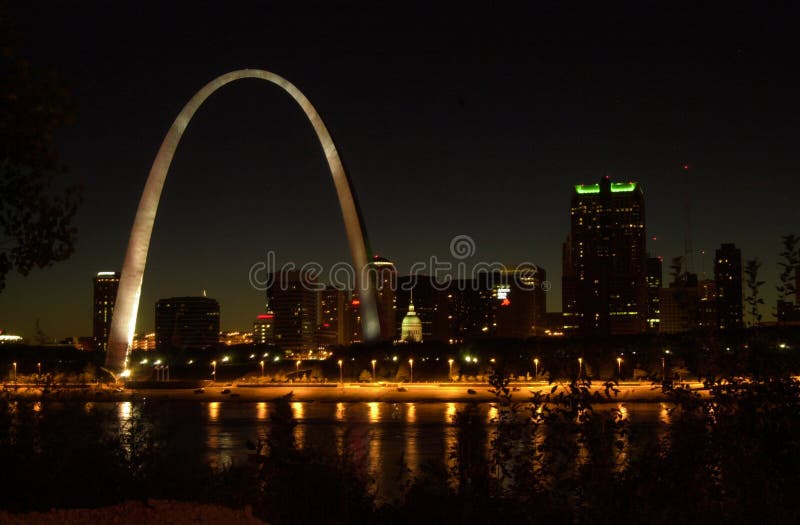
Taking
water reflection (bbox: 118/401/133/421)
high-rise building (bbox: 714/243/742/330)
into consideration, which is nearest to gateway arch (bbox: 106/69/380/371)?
water reflection (bbox: 118/401/133/421)

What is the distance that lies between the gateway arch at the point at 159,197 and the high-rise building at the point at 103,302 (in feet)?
267

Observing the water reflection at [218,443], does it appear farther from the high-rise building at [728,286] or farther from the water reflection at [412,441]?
the high-rise building at [728,286]

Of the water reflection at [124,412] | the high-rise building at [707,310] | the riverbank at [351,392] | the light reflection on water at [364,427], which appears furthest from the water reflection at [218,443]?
the high-rise building at [707,310]

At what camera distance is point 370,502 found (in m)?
10.5

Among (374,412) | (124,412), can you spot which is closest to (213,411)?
(374,412)

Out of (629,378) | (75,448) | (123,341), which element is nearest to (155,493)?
(75,448)

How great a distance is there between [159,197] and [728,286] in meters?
44.8

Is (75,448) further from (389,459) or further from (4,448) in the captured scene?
(389,459)

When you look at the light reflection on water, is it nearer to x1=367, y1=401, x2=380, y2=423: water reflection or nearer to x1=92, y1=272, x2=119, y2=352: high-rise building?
x1=367, y1=401, x2=380, y2=423: water reflection

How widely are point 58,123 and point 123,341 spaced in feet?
161

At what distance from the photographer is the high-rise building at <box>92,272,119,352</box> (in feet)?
465

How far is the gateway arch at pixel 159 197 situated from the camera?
168 feet

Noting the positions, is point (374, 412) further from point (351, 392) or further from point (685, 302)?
point (685, 302)

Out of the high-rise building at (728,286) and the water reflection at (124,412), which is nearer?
the high-rise building at (728,286)
